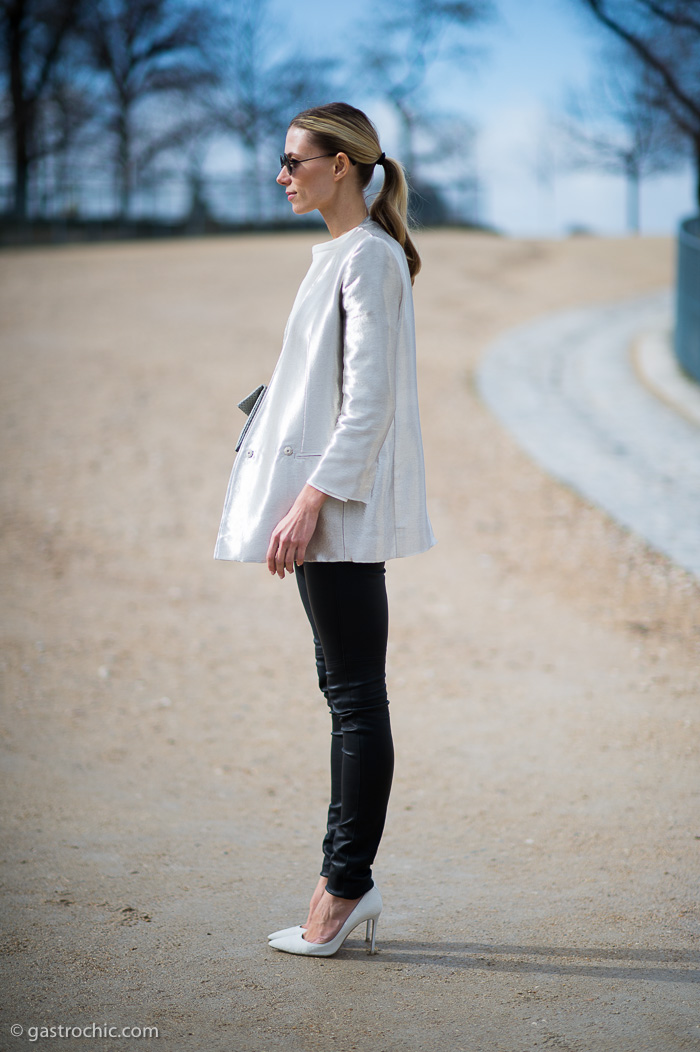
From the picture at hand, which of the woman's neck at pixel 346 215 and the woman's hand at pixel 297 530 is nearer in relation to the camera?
the woman's hand at pixel 297 530

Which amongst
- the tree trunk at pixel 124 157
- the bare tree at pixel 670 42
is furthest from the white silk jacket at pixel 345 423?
the tree trunk at pixel 124 157

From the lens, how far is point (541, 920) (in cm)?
266

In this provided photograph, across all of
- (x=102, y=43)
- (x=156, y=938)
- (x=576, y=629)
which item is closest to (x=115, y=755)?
(x=156, y=938)

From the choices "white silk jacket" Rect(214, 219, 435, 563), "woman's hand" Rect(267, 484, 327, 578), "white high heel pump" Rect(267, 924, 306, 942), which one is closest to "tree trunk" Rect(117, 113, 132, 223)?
"white silk jacket" Rect(214, 219, 435, 563)

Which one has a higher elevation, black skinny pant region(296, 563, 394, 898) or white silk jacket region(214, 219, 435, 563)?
white silk jacket region(214, 219, 435, 563)

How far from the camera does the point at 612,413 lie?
35.1 feet

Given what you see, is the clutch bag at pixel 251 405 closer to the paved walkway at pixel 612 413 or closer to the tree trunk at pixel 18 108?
the paved walkway at pixel 612 413

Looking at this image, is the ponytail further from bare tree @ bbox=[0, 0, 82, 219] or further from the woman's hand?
bare tree @ bbox=[0, 0, 82, 219]

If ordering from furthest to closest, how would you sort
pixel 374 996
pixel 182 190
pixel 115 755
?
pixel 182 190 < pixel 115 755 < pixel 374 996

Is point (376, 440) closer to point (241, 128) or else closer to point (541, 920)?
point (541, 920)

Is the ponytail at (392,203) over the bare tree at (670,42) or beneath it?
beneath

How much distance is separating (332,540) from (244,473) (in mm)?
304

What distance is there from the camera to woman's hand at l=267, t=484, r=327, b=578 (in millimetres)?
2244

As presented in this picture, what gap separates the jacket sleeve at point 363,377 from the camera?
2.23 metres
